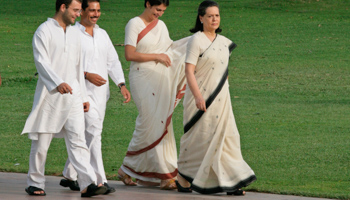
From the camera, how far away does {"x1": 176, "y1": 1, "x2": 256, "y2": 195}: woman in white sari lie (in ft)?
23.4

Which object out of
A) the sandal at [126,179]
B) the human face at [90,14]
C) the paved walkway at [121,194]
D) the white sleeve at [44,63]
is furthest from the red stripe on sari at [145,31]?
the paved walkway at [121,194]

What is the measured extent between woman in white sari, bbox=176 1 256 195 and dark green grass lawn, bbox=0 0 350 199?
0.54 meters

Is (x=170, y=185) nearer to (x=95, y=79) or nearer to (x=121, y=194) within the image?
(x=121, y=194)

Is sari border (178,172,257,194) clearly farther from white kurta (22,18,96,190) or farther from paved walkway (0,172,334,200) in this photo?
white kurta (22,18,96,190)

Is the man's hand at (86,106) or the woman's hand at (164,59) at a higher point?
the woman's hand at (164,59)

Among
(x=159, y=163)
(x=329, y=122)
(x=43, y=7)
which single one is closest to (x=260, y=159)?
(x=159, y=163)

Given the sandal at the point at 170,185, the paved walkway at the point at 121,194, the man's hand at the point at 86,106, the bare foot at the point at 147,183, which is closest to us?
the paved walkway at the point at 121,194

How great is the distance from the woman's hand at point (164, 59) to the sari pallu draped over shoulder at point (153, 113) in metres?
0.04

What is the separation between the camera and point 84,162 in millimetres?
6777

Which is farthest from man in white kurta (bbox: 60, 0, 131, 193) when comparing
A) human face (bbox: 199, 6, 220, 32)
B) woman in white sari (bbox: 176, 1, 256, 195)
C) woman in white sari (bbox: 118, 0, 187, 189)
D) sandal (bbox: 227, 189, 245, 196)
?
sandal (bbox: 227, 189, 245, 196)

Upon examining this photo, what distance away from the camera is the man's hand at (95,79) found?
23.9 ft

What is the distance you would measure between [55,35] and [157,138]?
5.16 ft

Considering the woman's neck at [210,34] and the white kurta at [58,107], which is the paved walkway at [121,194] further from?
the woman's neck at [210,34]

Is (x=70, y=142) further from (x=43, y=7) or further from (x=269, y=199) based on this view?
(x=43, y=7)
